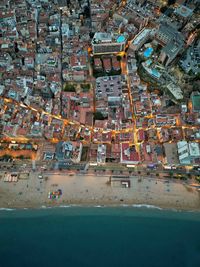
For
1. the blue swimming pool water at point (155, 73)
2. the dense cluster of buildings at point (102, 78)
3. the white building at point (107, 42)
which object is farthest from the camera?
the white building at point (107, 42)

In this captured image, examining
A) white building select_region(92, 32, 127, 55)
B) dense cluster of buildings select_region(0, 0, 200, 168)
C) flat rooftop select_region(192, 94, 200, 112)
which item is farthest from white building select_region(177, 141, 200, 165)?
white building select_region(92, 32, 127, 55)

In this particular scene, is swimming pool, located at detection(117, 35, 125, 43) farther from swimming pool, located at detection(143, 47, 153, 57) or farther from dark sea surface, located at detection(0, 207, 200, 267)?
dark sea surface, located at detection(0, 207, 200, 267)

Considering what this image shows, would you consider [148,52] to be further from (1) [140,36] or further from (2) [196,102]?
(2) [196,102]

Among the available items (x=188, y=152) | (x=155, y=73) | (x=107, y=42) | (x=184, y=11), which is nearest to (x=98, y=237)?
(x=188, y=152)

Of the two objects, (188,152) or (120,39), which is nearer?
(188,152)

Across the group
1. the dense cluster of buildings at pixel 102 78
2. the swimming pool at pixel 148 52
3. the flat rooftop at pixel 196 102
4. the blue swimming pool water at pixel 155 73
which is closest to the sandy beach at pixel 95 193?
the dense cluster of buildings at pixel 102 78

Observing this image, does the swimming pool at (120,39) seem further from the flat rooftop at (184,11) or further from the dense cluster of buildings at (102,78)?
the flat rooftop at (184,11)
